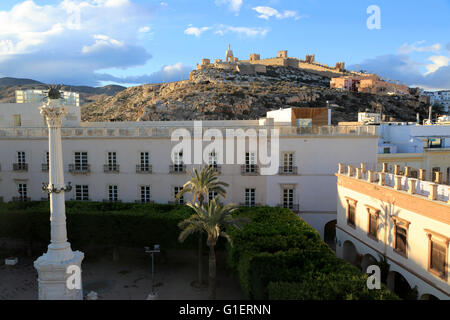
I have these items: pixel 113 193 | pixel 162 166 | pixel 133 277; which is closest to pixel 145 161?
pixel 162 166

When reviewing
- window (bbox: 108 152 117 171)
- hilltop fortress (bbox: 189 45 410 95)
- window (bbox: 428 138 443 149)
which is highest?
hilltop fortress (bbox: 189 45 410 95)

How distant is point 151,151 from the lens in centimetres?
3069

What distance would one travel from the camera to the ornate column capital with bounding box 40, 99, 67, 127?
677 inches

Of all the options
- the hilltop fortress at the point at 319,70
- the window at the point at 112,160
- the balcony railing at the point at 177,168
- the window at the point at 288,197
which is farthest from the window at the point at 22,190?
the hilltop fortress at the point at 319,70

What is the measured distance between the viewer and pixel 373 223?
2166cm

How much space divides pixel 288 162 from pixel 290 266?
15048 mm

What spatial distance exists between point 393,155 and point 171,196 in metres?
20.2

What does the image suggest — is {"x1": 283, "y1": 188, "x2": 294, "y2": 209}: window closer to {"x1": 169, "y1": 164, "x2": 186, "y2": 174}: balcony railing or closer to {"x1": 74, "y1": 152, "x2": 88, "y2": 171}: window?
{"x1": 169, "y1": 164, "x2": 186, "y2": 174}: balcony railing

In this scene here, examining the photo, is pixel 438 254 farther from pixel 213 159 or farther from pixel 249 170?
pixel 213 159

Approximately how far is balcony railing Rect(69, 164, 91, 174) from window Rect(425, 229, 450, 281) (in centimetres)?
2560

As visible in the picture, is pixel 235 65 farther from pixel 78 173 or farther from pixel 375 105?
pixel 78 173

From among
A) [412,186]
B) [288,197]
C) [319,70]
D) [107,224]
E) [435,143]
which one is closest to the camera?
[412,186]

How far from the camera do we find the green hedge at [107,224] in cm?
2509

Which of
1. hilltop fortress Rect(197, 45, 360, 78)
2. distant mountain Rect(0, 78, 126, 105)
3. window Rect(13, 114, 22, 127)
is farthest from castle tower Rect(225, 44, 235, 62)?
window Rect(13, 114, 22, 127)
